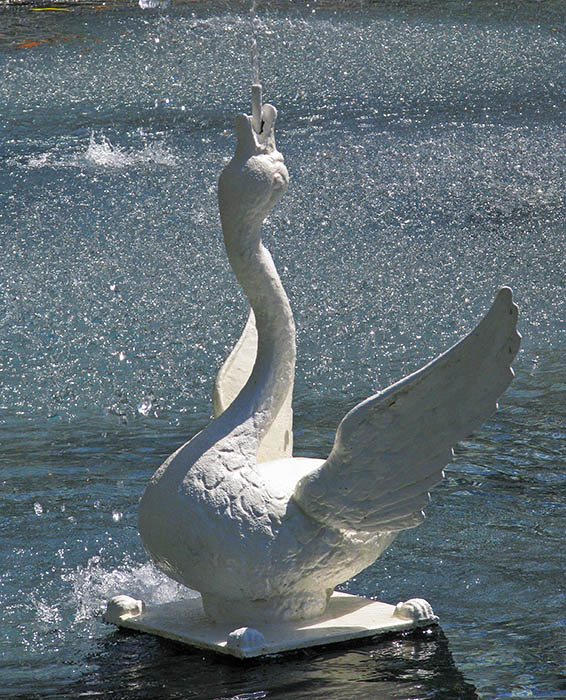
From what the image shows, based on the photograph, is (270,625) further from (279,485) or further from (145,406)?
(145,406)

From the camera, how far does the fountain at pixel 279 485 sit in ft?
11.1

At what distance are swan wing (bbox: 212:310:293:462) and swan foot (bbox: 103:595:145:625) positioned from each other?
21.4 inches

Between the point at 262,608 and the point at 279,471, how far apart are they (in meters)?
0.37

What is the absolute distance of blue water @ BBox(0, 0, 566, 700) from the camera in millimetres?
3752

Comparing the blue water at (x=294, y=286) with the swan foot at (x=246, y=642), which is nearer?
the swan foot at (x=246, y=642)

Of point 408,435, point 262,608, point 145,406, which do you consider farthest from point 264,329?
point 145,406

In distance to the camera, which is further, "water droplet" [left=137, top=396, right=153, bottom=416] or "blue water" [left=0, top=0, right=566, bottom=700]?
"water droplet" [left=137, top=396, right=153, bottom=416]

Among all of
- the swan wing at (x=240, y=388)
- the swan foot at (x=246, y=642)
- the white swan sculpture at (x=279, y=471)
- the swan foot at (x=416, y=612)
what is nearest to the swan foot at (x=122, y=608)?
the white swan sculpture at (x=279, y=471)

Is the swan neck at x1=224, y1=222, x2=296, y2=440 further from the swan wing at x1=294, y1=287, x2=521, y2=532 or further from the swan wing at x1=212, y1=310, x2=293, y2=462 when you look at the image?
the swan wing at x1=294, y1=287, x2=521, y2=532

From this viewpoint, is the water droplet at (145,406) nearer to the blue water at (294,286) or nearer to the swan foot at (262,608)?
the blue water at (294,286)

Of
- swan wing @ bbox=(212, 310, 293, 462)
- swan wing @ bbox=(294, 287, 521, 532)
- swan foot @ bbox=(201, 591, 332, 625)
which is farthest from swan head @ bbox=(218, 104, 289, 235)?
swan foot @ bbox=(201, 591, 332, 625)

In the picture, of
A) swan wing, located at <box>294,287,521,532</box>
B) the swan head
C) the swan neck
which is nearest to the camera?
swan wing, located at <box>294,287,521,532</box>

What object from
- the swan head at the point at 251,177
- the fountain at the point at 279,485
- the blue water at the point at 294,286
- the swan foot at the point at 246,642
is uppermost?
the swan head at the point at 251,177

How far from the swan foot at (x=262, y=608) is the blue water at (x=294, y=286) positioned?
0.46ft
